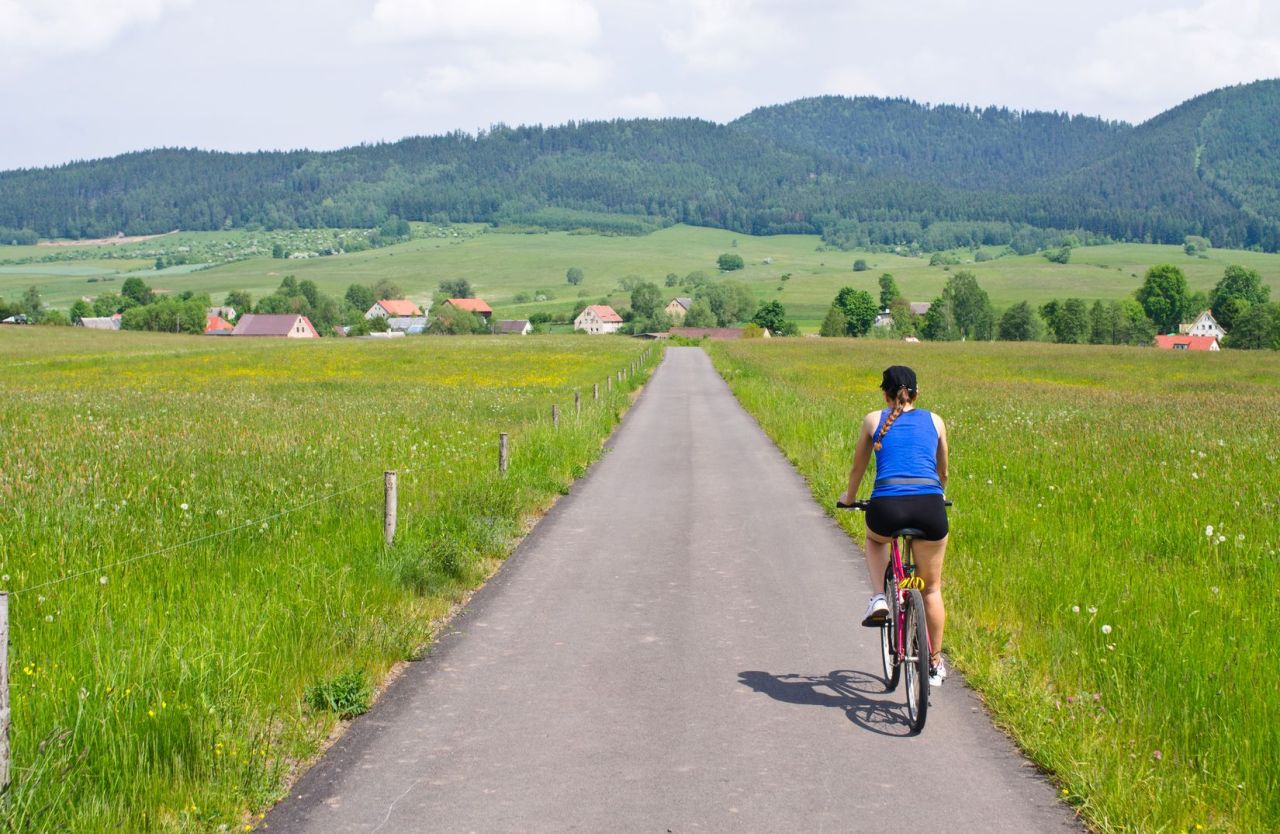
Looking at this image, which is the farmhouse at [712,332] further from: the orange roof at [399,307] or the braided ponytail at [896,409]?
the braided ponytail at [896,409]

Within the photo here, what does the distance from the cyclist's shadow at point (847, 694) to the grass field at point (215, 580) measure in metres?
2.73

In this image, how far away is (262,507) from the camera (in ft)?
40.0

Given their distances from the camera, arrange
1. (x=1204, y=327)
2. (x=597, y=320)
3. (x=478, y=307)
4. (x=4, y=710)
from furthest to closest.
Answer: (x=478, y=307) < (x=597, y=320) < (x=1204, y=327) < (x=4, y=710)

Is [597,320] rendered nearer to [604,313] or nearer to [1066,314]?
[604,313]

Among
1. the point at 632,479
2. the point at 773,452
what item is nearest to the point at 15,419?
the point at 632,479

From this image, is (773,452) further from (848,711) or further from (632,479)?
(848,711)

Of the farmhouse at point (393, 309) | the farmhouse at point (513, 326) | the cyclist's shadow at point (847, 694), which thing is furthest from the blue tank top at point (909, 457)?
the farmhouse at point (393, 309)

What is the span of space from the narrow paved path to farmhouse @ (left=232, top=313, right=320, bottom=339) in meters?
150

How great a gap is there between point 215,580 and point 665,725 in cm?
434

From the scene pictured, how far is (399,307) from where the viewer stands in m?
192

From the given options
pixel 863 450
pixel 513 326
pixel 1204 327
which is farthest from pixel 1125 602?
pixel 513 326

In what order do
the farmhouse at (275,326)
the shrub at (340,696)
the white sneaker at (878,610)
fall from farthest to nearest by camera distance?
the farmhouse at (275,326) < the white sneaker at (878,610) < the shrub at (340,696)

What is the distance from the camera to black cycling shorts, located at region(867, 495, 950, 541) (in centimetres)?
681

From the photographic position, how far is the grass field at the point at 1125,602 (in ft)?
18.4
